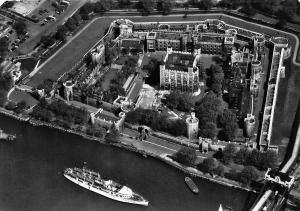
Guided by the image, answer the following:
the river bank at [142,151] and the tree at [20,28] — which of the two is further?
the tree at [20,28]

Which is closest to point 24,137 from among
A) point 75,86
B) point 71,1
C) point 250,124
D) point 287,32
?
point 75,86

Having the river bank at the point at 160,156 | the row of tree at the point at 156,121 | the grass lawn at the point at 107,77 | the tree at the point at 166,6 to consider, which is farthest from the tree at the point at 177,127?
the tree at the point at 166,6

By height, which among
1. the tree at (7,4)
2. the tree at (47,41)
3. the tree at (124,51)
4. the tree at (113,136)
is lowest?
the tree at (113,136)

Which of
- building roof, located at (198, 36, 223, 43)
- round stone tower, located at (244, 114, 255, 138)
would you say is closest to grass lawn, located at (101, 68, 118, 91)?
building roof, located at (198, 36, 223, 43)

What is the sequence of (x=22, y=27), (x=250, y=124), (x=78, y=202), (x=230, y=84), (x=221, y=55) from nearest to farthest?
(x=78, y=202) → (x=250, y=124) → (x=230, y=84) → (x=221, y=55) → (x=22, y=27)

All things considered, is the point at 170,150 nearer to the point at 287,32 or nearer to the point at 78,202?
the point at 78,202

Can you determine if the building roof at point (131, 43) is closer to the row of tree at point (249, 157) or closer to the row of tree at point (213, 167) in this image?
the row of tree at point (213, 167)
